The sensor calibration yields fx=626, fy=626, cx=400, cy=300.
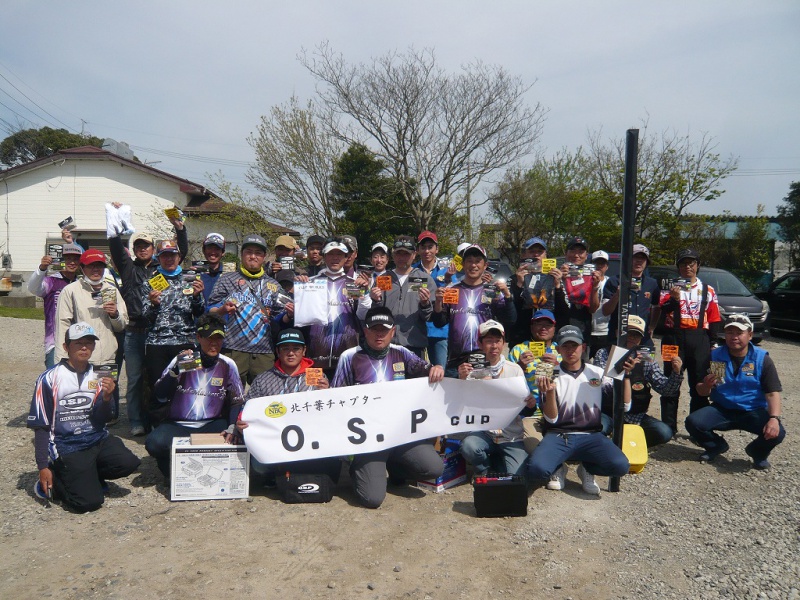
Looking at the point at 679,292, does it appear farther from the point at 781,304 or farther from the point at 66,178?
the point at 66,178

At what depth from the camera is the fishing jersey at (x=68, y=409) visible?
4.98 m

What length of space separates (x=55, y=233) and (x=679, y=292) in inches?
1009

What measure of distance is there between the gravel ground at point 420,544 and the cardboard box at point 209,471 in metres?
0.11

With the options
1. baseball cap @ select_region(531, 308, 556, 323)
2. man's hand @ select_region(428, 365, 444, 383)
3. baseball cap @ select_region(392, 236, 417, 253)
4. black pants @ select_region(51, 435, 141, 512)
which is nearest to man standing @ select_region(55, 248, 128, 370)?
black pants @ select_region(51, 435, 141, 512)

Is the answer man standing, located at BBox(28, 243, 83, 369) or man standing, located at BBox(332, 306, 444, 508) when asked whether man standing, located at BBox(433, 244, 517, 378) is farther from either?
man standing, located at BBox(28, 243, 83, 369)

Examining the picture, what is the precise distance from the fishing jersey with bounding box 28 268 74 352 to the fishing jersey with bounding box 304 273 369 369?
10.7ft

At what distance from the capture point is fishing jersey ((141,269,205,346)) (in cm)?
650

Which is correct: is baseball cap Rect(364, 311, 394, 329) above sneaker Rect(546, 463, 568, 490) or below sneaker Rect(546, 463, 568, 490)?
above

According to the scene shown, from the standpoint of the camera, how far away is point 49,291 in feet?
24.2

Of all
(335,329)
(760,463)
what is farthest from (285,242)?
(760,463)

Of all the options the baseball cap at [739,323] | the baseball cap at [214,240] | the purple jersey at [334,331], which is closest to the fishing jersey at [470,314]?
the purple jersey at [334,331]

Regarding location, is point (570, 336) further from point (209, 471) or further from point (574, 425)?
point (209, 471)

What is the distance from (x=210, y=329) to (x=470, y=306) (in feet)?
8.07

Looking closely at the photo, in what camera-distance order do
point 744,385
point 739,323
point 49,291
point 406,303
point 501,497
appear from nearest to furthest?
point 501,497 → point 739,323 → point 744,385 → point 406,303 → point 49,291
